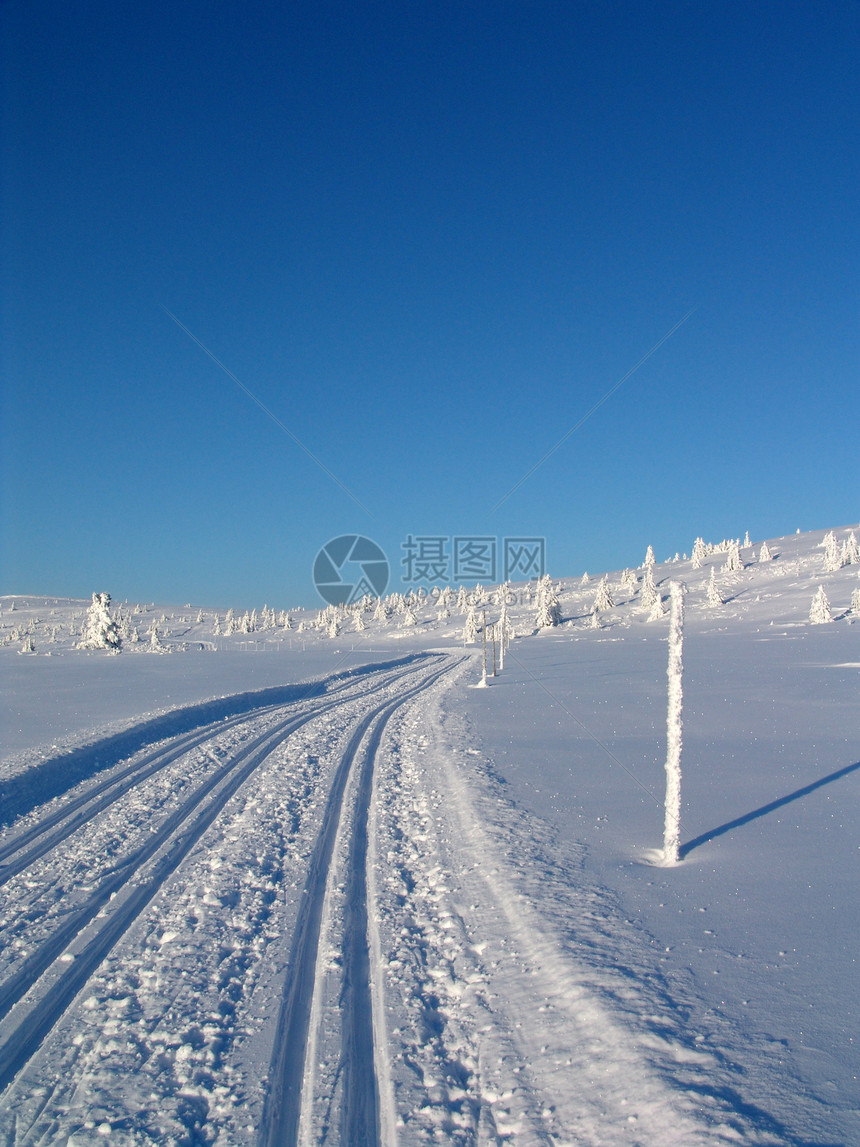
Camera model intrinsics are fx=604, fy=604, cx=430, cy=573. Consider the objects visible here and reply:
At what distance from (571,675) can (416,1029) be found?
25695 millimetres

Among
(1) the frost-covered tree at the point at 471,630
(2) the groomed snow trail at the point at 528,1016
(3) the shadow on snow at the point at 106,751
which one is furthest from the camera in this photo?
(1) the frost-covered tree at the point at 471,630

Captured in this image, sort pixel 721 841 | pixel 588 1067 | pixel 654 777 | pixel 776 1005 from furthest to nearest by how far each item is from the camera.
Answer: pixel 654 777 < pixel 721 841 < pixel 776 1005 < pixel 588 1067

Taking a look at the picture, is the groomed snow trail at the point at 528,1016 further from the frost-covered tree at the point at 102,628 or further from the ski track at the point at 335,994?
the frost-covered tree at the point at 102,628

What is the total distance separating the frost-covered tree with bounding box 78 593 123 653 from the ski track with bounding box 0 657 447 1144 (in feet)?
160

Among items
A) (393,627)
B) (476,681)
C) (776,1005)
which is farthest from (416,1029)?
(393,627)

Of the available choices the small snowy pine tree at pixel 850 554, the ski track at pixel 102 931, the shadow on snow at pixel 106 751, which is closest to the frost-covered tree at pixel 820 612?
the small snowy pine tree at pixel 850 554

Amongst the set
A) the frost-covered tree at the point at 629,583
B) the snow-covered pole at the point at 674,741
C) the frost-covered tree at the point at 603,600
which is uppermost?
the frost-covered tree at the point at 629,583

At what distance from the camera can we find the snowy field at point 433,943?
3.48 m

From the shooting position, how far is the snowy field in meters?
3.48

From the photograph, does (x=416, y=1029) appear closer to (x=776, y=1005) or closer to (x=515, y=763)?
(x=776, y=1005)

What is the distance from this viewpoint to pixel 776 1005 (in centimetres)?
406

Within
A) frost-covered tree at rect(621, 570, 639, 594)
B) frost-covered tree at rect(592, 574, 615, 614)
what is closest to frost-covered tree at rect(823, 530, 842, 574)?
frost-covered tree at rect(621, 570, 639, 594)

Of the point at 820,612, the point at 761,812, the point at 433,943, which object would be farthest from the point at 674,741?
the point at 820,612

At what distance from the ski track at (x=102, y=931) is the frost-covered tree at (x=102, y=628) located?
160 ft
